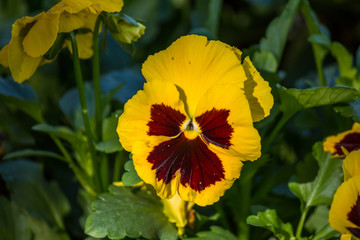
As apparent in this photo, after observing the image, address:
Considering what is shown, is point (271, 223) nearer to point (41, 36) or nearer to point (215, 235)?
point (215, 235)

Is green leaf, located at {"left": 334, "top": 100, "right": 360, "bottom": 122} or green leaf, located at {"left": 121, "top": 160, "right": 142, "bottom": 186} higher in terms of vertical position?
green leaf, located at {"left": 334, "top": 100, "right": 360, "bottom": 122}

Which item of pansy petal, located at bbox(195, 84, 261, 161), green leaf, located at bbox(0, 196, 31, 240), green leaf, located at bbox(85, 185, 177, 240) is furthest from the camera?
green leaf, located at bbox(0, 196, 31, 240)

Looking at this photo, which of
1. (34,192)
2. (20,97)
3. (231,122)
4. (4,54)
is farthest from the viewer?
(34,192)

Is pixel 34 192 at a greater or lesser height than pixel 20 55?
lesser

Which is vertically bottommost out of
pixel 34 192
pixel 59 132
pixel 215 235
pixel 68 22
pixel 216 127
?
pixel 34 192

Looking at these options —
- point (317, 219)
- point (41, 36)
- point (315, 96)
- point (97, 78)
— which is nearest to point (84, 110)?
point (97, 78)

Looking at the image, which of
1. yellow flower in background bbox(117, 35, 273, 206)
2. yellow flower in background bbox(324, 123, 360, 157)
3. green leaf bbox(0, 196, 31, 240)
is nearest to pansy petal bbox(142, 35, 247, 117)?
yellow flower in background bbox(117, 35, 273, 206)

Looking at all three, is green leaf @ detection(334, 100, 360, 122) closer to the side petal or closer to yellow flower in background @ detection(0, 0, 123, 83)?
the side petal
